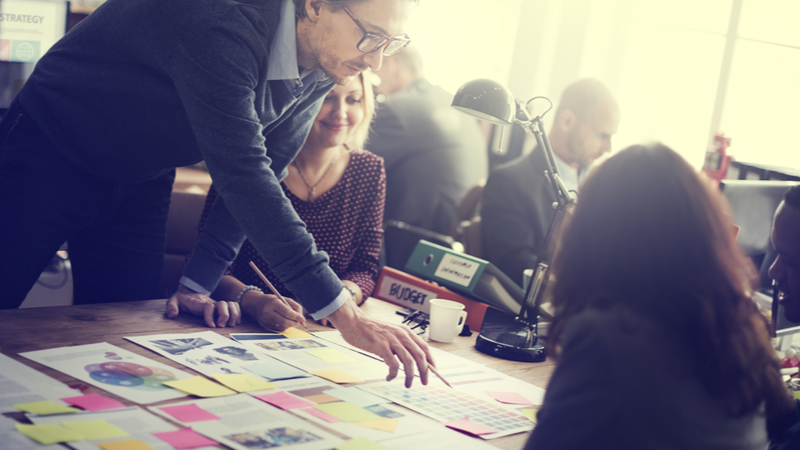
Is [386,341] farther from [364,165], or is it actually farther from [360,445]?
[364,165]

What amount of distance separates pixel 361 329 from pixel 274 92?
1.71 ft

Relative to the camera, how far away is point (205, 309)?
4.56ft

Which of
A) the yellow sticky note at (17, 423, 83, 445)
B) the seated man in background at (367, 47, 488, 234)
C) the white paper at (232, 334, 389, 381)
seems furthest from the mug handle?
the seated man in background at (367, 47, 488, 234)

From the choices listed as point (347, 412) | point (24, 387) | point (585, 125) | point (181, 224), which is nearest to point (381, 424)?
point (347, 412)

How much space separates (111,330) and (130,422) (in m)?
0.39

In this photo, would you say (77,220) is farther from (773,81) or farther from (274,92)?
(773,81)

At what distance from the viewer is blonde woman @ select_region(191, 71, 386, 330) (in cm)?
196

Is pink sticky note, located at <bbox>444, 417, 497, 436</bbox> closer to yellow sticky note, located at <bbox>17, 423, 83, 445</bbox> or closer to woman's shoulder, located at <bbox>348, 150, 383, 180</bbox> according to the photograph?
yellow sticky note, located at <bbox>17, 423, 83, 445</bbox>

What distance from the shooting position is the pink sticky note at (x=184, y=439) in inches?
33.4

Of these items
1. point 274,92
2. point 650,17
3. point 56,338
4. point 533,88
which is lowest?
point 56,338

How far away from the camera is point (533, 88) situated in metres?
5.00

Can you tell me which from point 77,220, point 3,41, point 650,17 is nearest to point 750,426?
point 77,220

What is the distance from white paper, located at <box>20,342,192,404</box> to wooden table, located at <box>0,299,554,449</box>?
18 millimetres

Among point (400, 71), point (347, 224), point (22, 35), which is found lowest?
point (347, 224)
